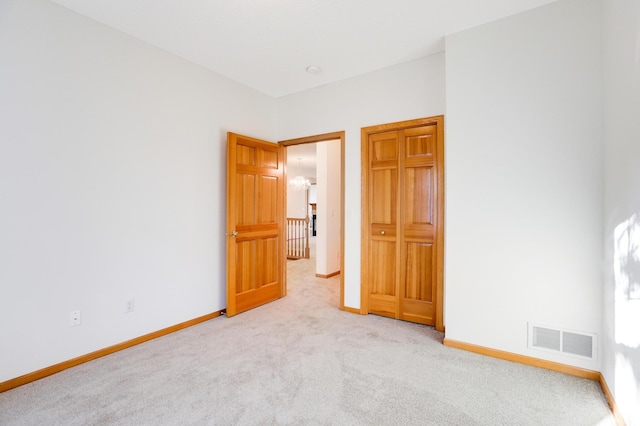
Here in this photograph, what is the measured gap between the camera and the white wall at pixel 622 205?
5.03 ft

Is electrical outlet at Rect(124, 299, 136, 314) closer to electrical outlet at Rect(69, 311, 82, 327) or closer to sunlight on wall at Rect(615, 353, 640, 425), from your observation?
electrical outlet at Rect(69, 311, 82, 327)

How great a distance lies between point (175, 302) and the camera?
122 inches

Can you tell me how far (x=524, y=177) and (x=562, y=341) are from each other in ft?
4.04

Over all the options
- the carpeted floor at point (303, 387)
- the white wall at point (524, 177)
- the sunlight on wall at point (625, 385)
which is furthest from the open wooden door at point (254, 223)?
the sunlight on wall at point (625, 385)

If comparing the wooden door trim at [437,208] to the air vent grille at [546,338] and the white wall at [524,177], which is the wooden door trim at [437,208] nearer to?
the white wall at [524,177]

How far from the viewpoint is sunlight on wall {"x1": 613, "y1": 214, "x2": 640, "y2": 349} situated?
1527mm

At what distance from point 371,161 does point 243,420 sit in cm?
269

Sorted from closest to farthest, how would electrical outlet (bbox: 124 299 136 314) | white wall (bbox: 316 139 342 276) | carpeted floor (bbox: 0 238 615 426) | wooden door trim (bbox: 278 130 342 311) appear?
carpeted floor (bbox: 0 238 615 426), electrical outlet (bbox: 124 299 136 314), wooden door trim (bbox: 278 130 342 311), white wall (bbox: 316 139 342 276)

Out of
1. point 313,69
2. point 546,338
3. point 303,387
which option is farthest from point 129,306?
point 546,338

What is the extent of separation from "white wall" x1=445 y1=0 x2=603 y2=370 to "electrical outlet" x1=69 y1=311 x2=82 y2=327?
3017 millimetres

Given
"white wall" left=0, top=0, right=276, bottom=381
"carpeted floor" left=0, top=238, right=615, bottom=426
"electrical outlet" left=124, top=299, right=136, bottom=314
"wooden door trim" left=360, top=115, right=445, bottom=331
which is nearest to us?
"carpeted floor" left=0, top=238, right=615, bottom=426

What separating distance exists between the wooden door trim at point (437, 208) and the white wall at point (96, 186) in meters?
1.66

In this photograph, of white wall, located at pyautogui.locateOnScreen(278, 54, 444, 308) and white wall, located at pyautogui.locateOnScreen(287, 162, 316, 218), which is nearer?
white wall, located at pyautogui.locateOnScreen(278, 54, 444, 308)

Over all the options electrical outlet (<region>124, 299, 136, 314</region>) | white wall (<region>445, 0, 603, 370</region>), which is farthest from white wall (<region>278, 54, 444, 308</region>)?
electrical outlet (<region>124, 299, 136, 314</region>)
